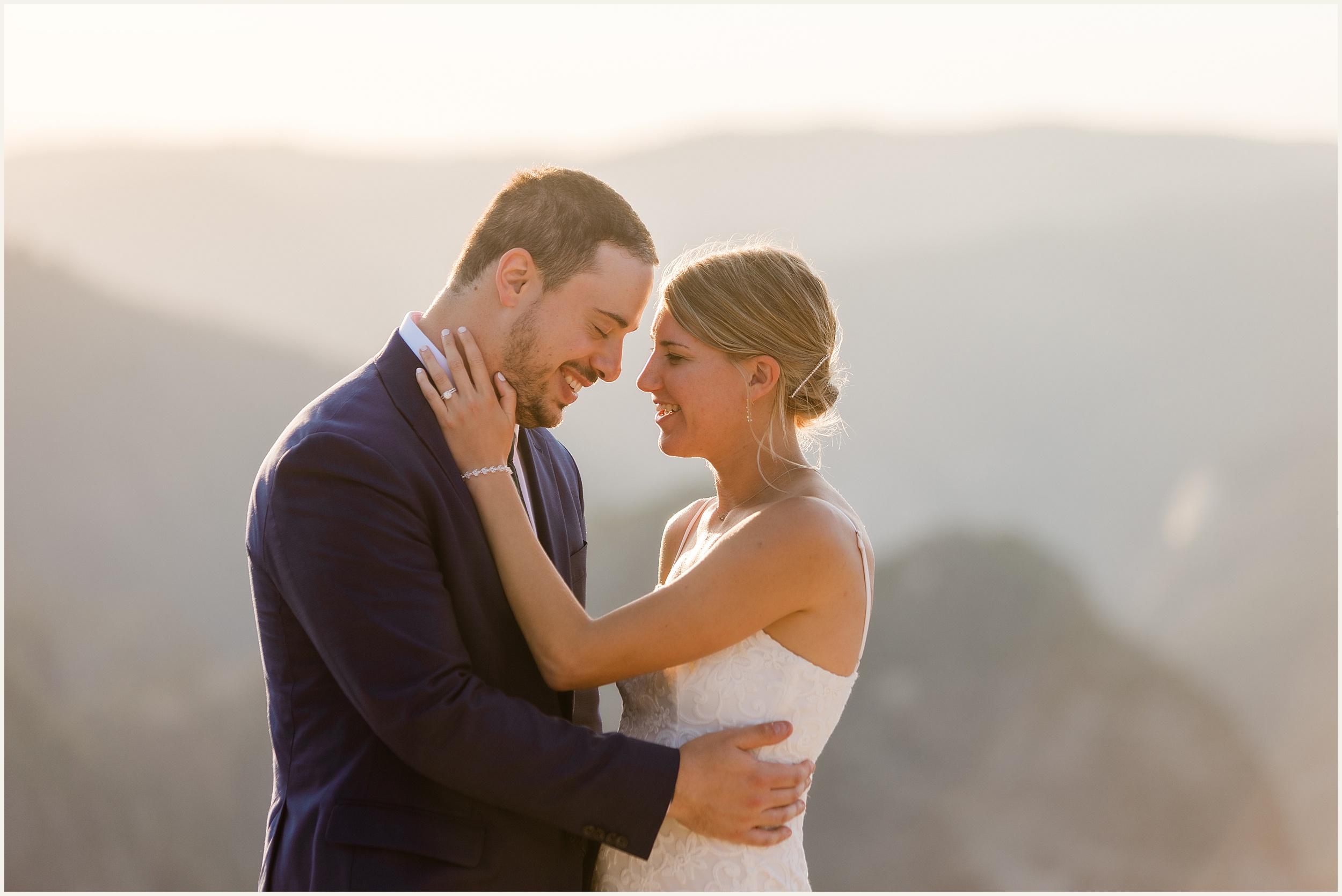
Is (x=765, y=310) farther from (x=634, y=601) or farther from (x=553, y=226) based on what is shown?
(x=634, y=601)

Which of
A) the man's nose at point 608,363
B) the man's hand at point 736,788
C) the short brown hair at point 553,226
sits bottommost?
the man's hand at point 736,788

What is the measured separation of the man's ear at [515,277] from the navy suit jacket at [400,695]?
1.05 feet

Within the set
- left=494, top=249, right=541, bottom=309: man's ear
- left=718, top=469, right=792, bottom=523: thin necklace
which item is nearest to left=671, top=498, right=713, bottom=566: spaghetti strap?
left=718, top=469, right=792, bottom=523: thin necklace

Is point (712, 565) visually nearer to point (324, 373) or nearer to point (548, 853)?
point (548, 853)

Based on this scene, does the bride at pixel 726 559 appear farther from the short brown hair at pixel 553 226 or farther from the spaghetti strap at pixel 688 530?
the short brown hair at pixel 553 226

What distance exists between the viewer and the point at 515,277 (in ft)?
7.63

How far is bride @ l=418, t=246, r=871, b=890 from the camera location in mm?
2182

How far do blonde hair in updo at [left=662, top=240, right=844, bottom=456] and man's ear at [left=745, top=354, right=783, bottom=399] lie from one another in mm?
14

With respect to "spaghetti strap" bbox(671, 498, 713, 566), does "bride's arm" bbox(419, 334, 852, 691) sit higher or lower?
higher

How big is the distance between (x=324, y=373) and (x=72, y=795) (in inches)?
165

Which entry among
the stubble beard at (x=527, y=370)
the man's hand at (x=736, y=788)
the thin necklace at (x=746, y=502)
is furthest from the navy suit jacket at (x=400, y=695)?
the thin necklace at (x=746, y=502)

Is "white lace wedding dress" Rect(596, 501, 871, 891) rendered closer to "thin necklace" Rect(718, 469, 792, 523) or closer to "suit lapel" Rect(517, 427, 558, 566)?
"thin necklace" Rect(718, 469, 792, 523)

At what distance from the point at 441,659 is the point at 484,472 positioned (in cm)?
43

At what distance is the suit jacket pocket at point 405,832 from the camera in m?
1.97
